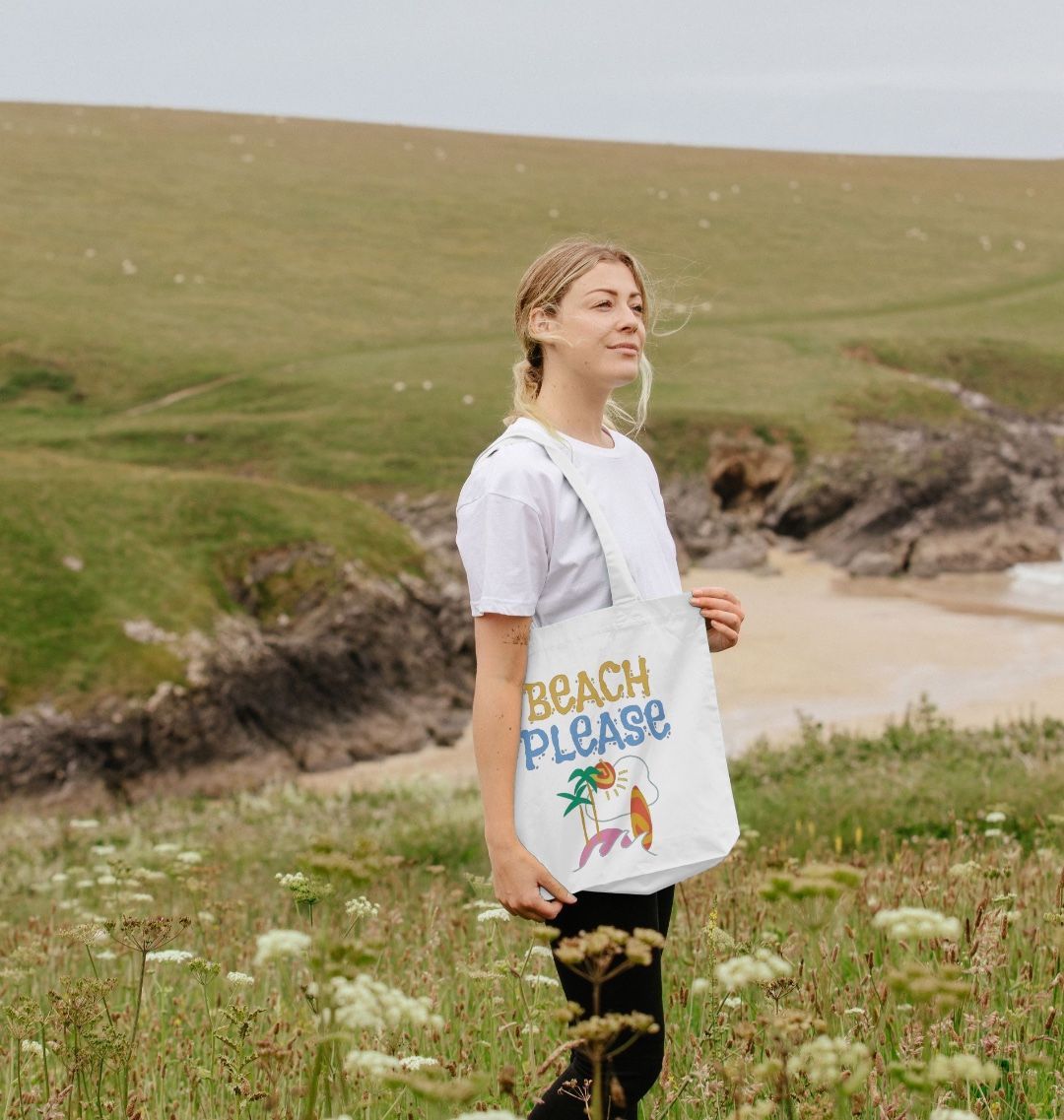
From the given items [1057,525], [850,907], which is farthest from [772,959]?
[1057,525]

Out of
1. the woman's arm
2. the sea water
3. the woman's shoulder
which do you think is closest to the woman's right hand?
the woman's arm

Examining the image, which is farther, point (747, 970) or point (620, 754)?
point (620, 754)

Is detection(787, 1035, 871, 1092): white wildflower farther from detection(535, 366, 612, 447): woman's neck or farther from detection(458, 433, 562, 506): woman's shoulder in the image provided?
detection(535, 366, 612, 447): woman's neck

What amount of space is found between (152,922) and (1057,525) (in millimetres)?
39751

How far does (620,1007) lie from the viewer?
3.63 metres

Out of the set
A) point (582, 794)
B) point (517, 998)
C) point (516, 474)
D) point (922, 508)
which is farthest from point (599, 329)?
point (922, 508)

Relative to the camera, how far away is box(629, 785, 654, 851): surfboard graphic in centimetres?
365

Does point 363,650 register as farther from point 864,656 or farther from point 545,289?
point 545,289

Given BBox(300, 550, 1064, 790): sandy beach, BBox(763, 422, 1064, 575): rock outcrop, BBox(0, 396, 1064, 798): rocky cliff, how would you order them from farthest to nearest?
1. BBox(763, 422, 1064, 575): rock outcrop
2. BBox(300, 550, 1064, 790): sandy beach
3. BBox(0, 396, 1064, 798): rocky cliff

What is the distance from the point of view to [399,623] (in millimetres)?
23922

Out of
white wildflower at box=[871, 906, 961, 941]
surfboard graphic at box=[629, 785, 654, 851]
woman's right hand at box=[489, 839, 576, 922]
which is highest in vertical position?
white wildflower at box=[871, 906, 961, 941]

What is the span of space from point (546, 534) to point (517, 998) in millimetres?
2312

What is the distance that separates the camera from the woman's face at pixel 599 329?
4074 millimetres

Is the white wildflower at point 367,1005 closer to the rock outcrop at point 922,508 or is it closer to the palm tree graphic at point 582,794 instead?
the palm tree graphic at point 582,794
